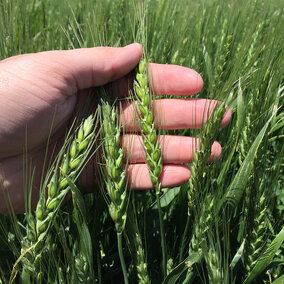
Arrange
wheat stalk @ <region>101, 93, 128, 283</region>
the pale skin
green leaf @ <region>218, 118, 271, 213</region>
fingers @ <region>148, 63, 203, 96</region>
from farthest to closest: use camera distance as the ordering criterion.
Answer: fingers @ <region>148, 63, 203, 96</region> < the pale skin < green leaf @ <region>218, 118, 271, 213</region> < wheat stalk @ <region>101, 93, 128, 283</region>

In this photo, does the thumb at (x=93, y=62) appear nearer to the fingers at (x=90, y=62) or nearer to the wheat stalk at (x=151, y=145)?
the fingers at (x=90, y=62)

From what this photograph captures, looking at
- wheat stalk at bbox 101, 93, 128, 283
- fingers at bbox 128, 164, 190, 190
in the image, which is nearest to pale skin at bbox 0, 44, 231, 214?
fingers at bbox 128, 164, 190, 190

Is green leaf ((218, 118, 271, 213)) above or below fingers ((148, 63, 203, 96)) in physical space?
below

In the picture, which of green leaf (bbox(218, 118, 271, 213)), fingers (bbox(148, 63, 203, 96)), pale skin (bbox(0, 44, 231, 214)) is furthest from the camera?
fingers (bbox(148, 63, 203, 96))

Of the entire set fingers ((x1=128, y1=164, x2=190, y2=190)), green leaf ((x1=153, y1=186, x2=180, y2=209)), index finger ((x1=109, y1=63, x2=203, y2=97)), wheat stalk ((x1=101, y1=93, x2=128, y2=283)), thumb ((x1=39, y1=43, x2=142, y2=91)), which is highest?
thumb ((x1=39, y1=43, x2=142, y2=91))

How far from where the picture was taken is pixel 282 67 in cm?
108

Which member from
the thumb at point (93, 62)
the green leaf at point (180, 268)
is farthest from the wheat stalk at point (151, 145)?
the thumb at point (93, 62)

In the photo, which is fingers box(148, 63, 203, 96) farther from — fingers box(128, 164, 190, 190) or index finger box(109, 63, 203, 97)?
fingers box(128, 164, 190, 190)

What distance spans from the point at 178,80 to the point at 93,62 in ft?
0.80

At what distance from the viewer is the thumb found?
1.01 metres

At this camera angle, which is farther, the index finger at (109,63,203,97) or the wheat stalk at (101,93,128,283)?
the index finger at (109,63,203,97)

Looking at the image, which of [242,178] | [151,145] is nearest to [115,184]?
[151,145]

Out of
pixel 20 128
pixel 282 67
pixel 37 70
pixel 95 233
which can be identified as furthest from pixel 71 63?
pixel 282 67

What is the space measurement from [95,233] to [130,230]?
0.18 m
